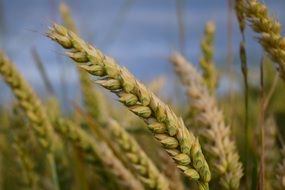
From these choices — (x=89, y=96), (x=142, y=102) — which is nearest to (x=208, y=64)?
(x=89, y=96)

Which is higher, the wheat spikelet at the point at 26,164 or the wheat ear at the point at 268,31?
the wheat ear at the point at 268,31

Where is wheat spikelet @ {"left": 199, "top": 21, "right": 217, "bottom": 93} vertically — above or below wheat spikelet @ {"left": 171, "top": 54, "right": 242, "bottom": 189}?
above

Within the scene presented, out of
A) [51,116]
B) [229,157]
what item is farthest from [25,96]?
[229,157]

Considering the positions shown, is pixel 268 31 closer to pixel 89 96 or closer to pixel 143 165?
pixel 143 165

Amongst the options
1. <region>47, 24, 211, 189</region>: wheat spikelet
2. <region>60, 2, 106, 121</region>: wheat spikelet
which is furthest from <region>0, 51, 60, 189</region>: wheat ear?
<region>60, 2, 106, 121</region>: wheat spikelet

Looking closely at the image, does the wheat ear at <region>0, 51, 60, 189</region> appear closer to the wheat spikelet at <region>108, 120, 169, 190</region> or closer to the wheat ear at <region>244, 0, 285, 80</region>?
the wheat spikelet at <region>108, 120, 169, 190</region>

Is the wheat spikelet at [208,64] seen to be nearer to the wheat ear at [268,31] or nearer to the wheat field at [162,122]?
the wheat field at [162,122]

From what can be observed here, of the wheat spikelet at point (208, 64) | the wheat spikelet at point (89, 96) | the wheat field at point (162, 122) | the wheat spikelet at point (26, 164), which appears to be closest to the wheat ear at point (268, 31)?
the wheat field at point (162, 122)

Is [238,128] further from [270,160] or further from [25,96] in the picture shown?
[25,96]
